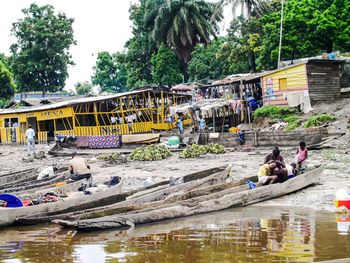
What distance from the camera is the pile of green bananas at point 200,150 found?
71.5ft

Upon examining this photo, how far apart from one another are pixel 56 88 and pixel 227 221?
46.3 m

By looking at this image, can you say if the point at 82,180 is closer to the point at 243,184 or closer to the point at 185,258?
the point at 243,184

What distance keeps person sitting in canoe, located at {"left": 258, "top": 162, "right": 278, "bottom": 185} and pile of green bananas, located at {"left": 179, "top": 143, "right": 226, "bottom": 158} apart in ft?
29.8

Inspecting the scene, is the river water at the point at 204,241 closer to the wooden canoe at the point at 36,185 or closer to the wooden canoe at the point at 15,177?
the wooden canoe at the point at 36,185

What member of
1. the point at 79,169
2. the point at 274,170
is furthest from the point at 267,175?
the point at 79,169

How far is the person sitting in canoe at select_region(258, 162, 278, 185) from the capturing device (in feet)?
41.1

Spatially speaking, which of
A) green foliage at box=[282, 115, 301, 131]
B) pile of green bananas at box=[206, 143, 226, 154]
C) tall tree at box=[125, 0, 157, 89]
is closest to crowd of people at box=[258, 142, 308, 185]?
pile of green bananas at box=[206, 143, 226, 154]

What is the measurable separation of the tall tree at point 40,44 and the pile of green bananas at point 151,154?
30782 millimetres

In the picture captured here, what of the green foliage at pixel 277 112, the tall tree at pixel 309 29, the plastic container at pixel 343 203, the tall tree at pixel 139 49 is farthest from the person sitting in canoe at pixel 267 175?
the tall tree at pixel 139 49

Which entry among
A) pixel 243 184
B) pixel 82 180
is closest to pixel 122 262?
pixel 243 184

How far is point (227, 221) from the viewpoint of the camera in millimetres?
10461

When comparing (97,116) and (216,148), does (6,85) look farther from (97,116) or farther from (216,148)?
(216,148)

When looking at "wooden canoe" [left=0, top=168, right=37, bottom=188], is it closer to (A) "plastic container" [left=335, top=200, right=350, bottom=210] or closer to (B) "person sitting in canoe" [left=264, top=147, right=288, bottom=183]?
(B) "person sitting in canoe" [left=264, top=147, right=288, bottom=183]

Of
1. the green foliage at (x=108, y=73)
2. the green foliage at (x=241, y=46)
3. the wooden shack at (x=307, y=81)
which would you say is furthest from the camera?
the green foliage at (x=108, y=73)
